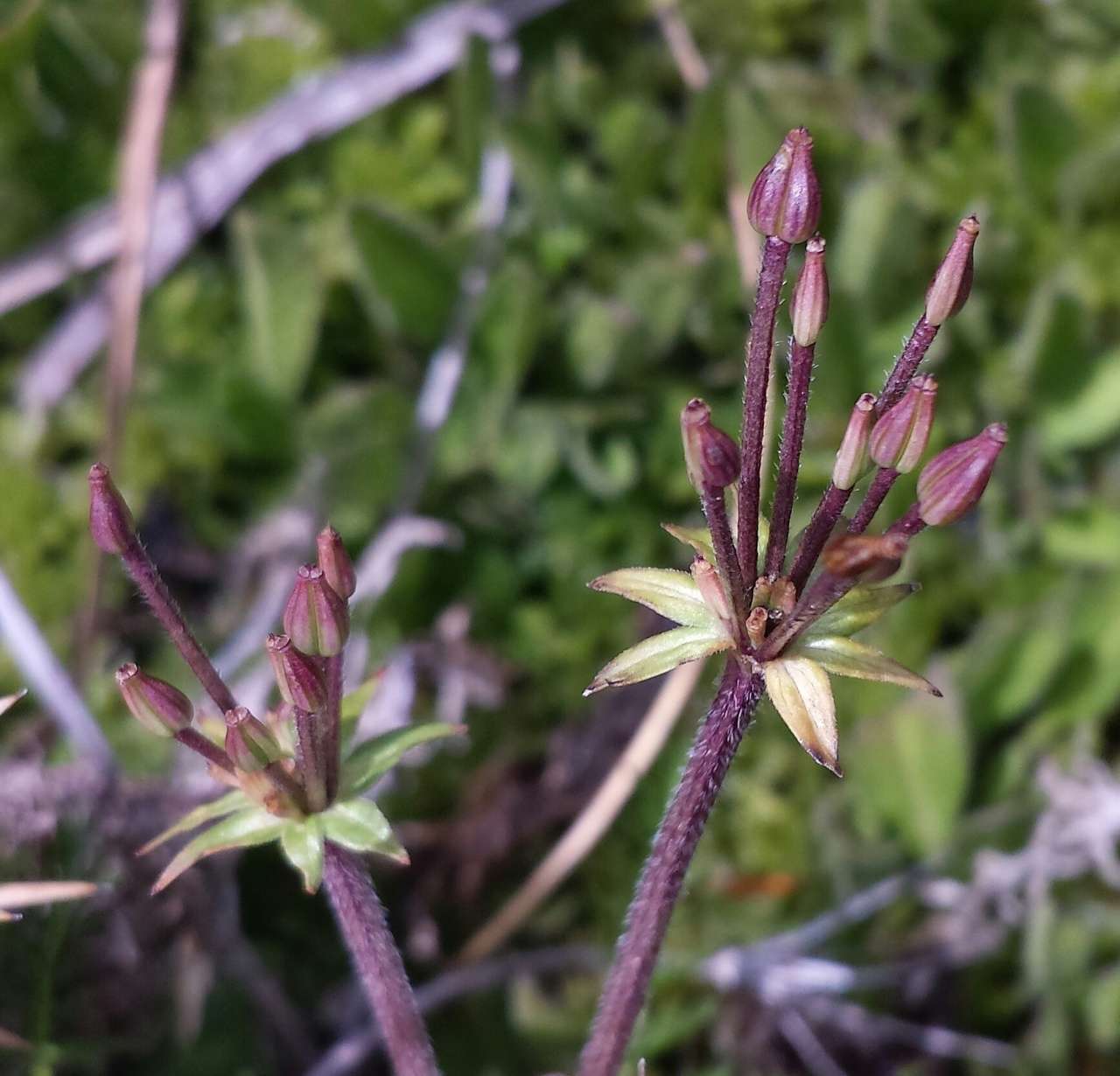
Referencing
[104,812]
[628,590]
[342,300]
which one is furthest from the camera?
[342,300]

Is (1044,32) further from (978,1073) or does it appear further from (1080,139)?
(978,1073)

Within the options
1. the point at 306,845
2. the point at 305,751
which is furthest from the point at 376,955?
the point at 305,751

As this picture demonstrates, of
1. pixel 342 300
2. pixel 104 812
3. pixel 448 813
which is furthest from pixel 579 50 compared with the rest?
pixel 104 812

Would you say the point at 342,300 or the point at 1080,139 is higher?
the point at 342,300

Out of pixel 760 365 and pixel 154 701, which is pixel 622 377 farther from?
pixel 154 701

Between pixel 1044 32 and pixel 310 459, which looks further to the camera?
pixel 1044 32

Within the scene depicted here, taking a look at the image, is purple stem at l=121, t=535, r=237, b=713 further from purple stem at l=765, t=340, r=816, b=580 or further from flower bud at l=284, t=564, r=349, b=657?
purple stem at l=765, t=340, r=816, b=580

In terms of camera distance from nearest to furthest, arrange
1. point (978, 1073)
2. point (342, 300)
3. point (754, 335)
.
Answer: point (754, 335)
point (978, 1073)
point (342, 300)

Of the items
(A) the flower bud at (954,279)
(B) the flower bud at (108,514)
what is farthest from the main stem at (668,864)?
(B) the flower bud at (108,514)

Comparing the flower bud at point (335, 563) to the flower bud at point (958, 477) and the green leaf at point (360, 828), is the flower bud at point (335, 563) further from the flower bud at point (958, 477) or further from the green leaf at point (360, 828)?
the flower bud at point (958, 477)
